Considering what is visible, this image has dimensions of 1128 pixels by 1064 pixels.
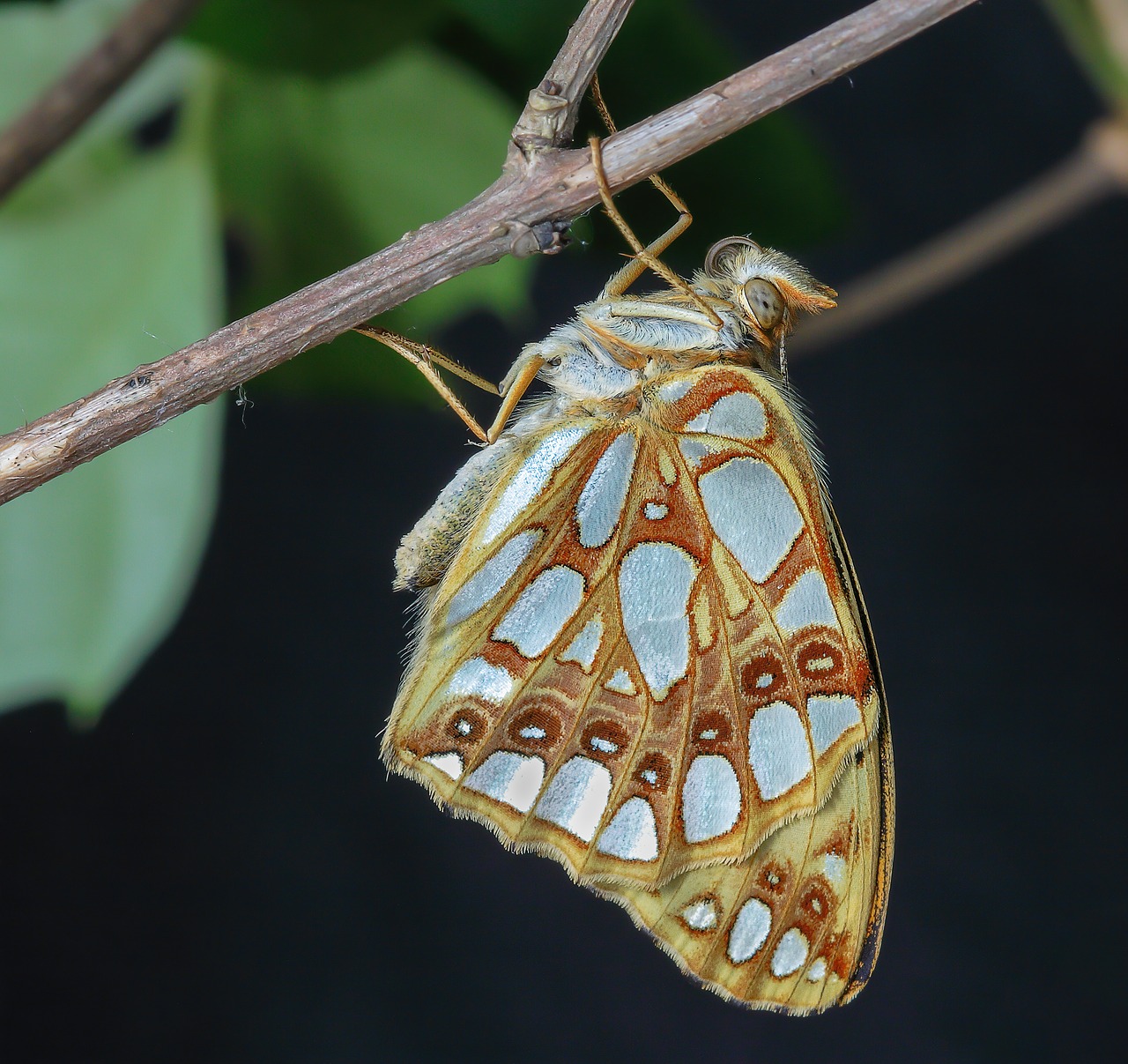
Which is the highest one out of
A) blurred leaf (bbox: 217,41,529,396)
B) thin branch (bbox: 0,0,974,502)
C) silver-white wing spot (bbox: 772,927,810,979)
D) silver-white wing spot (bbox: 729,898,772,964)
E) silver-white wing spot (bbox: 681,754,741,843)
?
blurred leaf (bbox: 217,41,529,396)

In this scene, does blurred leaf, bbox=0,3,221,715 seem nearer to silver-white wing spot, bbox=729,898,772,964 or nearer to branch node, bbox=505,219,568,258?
branch node, bbox=505,219,568,258

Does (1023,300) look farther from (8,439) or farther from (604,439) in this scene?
(8,439)

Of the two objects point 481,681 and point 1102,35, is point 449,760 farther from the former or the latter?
point 1102,35

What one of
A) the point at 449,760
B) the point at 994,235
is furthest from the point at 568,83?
the point at 994,235

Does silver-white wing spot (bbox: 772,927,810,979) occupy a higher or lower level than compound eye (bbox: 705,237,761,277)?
lower

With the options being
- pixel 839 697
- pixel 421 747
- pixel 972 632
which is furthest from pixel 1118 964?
pixel 421 747

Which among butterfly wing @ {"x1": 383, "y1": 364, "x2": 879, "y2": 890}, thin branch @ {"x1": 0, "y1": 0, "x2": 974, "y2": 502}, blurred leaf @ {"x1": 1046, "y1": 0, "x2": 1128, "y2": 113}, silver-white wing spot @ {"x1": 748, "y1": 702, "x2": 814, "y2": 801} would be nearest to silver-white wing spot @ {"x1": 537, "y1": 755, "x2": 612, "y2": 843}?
butterfly wing @ {"x1": 383, "y1": 364, "x2": 879, "y2": 890}

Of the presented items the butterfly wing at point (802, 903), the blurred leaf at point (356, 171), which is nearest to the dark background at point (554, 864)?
the blurred leaf at point (356, 171)
